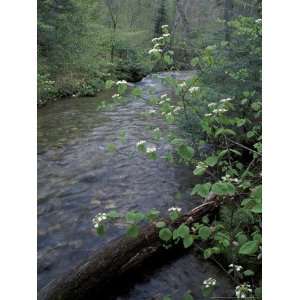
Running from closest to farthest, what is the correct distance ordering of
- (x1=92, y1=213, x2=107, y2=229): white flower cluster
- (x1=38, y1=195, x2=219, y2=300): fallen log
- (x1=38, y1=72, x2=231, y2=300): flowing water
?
1. (x1=92, y1=213, x2=107, y2=229): white flower cluster
2. (x1=38, y1=195, x2=219, y2=300): fallen log
3. (x1=38, y1=72, x2=231, y2=300): flowing water

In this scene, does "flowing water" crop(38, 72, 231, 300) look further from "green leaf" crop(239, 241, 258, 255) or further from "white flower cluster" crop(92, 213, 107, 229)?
"green leaf" crop(239, 241, 258, 255)

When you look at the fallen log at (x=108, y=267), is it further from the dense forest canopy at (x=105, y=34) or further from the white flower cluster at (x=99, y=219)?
Answer: the dense forest canopy at (x=105, y=34)

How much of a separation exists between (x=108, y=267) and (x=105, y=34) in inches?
459

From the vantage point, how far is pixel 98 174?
4902mm

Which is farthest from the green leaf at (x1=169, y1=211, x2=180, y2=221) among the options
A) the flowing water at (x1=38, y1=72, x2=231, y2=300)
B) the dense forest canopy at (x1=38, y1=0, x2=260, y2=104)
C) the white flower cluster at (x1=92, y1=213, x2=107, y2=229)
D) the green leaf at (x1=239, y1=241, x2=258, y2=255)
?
the dense forest canopy at (x1=38, y1=0, x2=260, y2=104)

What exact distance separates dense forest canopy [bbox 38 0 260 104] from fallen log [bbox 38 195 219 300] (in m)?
2.38

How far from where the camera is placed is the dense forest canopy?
5.45 meters

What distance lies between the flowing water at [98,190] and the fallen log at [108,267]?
5.6 inches

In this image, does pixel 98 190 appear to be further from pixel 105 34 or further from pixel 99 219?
pixel 105 34

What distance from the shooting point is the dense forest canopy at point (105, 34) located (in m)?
5.45
